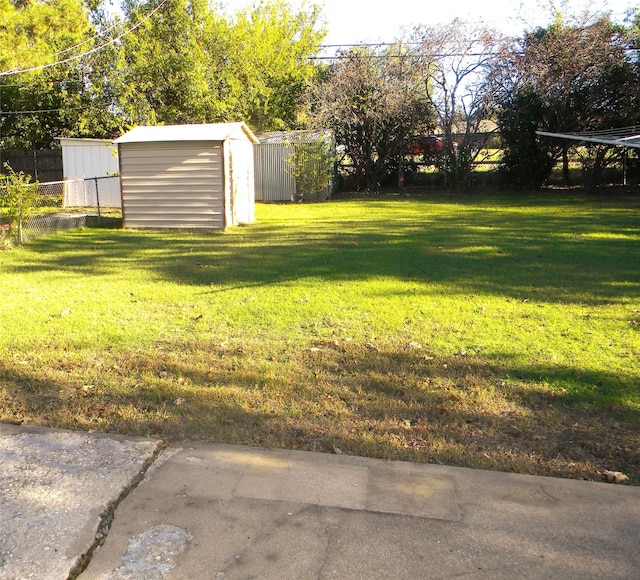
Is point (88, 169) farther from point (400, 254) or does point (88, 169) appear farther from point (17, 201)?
point (400, 254)

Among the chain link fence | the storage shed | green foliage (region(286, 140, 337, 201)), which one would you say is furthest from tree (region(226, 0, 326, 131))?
the storage shed

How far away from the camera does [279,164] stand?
23406mm

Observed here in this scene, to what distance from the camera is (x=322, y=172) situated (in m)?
22.8

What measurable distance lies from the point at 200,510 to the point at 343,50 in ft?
84.5

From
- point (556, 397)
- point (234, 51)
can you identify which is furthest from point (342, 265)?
point (234, 51)

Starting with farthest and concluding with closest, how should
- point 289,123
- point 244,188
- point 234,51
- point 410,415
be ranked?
point 289,123 < point 234,51 < point 244,188 < point 410,415

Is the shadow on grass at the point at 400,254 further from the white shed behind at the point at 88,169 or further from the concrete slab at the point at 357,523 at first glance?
the white shed behind at the point at 88,169

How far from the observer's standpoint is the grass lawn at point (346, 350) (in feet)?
13.0

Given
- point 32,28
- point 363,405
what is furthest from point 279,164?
point 363,405

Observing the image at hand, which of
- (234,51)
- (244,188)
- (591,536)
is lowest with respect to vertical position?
(591,536)

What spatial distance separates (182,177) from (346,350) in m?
10.0

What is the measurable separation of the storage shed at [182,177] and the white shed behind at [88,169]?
5528mm

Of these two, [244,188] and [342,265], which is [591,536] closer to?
[342,265]

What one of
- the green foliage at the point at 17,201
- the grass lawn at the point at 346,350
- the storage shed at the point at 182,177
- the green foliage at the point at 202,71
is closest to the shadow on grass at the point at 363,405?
the grass lawn at the point at 346,350
